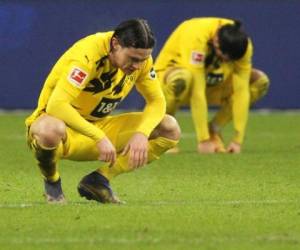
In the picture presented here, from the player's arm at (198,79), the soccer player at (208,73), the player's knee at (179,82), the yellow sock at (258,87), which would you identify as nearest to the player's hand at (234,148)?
the soccer player at (208,73)

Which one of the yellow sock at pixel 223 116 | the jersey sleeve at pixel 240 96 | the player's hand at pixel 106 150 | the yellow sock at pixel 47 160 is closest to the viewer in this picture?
the player's hand at pixel 106 150

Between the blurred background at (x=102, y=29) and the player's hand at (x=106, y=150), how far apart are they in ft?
32.1

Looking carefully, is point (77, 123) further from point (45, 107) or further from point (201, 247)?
point (201, 247)

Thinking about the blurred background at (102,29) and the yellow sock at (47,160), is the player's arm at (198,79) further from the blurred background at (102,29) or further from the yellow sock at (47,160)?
the blurred background at (102,29)

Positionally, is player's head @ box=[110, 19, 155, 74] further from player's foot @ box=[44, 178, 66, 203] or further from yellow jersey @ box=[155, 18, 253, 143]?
yellow jersey @ box=[155, 18, 253, 143]

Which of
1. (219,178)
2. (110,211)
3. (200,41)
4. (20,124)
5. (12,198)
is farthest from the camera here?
(20,124)

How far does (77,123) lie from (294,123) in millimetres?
9214

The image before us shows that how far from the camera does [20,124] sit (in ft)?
56.0

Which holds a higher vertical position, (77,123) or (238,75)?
(77,123)

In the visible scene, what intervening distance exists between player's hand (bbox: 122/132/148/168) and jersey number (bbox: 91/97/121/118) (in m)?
0.40

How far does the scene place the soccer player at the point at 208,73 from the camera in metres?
12.8

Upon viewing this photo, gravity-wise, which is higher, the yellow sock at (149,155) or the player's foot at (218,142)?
the yellow sock at (149,155)

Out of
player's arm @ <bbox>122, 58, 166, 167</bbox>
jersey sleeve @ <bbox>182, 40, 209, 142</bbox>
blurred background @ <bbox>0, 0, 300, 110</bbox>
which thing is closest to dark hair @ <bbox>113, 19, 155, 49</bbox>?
player's arm @ <bbox>122, 58, 166, 167</bbox>

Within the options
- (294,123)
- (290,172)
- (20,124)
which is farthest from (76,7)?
(290,172)
